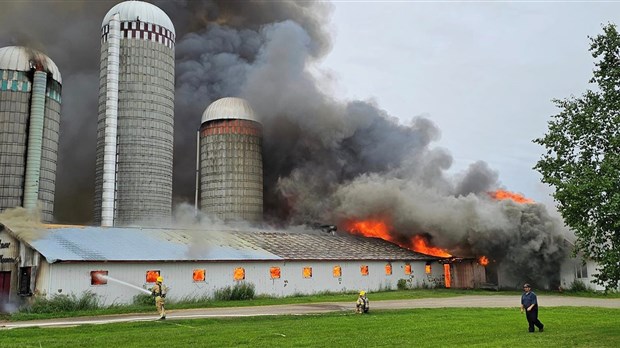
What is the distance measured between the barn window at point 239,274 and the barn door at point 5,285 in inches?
495

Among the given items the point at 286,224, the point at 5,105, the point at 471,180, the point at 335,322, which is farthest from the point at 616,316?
the point at 5,105

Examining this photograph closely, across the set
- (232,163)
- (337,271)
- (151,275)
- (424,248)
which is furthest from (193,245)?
(232,163)

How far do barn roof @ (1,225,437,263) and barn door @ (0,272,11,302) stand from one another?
262 centimetres

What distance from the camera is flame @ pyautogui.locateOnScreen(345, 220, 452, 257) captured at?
5144 cm

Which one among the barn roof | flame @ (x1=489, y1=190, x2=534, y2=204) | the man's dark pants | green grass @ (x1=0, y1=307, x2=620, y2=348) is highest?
flame @ (x1=489, y1=190, x2=534, y2=204)

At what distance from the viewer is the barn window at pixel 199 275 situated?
33809mm

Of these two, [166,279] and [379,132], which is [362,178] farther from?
[166,279]

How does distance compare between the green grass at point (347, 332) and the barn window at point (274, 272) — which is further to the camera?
the barn window at point (274, 272)

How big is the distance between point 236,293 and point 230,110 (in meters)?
30.2

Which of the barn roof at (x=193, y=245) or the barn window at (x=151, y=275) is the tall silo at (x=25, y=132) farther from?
the barn window at (x=151, y=275)

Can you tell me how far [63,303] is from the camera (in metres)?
27.8

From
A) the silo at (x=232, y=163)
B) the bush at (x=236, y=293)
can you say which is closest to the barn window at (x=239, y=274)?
the bush at (x=236, y=293)

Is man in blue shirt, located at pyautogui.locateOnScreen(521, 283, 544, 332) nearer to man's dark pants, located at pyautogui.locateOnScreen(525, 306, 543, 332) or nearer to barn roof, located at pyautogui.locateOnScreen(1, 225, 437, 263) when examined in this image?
man's dark pants, located at pyautogui.locateOnScreen(525, 306, 543, 332)

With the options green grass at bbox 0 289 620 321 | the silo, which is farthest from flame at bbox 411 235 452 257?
the silo
